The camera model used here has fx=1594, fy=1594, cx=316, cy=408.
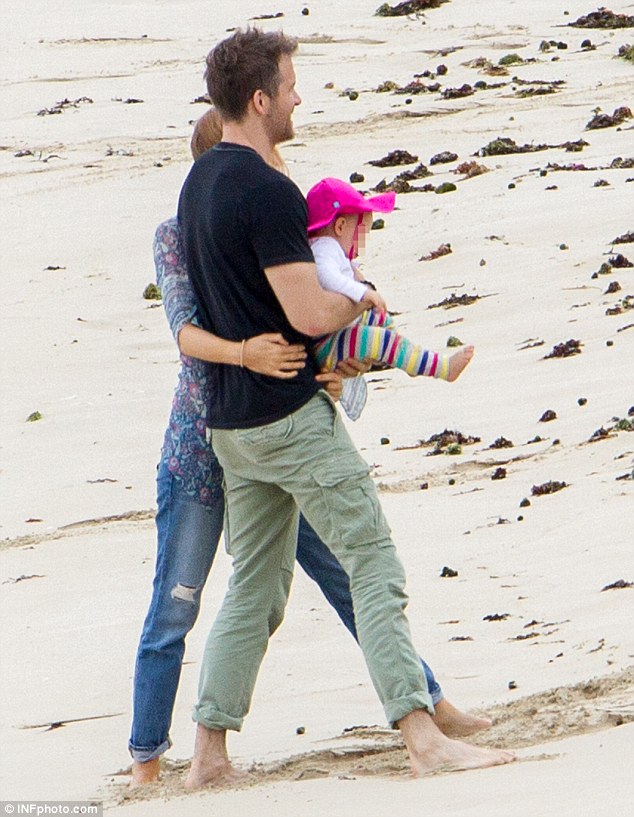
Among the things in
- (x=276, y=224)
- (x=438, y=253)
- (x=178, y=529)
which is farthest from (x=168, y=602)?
(x=438, y=253)

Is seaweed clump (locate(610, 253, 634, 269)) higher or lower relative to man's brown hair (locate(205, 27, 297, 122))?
lower

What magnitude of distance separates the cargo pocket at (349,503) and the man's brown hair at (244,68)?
99 centimetres

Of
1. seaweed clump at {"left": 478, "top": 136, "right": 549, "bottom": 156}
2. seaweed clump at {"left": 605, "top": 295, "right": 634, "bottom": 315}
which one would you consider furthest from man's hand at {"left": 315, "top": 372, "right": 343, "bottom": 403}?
seaweed clump at {"left": 478, "top": 136, "right": 549, "bottom": 156}

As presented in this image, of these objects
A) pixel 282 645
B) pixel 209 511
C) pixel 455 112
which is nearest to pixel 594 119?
pixel 455 112

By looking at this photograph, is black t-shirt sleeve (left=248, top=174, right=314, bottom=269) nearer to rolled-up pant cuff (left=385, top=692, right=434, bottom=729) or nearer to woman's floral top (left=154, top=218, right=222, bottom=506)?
woman's floral top (left=154, top=218, right=222, bottom=506)

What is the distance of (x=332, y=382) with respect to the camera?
4438mm

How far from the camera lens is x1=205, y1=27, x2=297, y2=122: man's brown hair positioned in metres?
4.25

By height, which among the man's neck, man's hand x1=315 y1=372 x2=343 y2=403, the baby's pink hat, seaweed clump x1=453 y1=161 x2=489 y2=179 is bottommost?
seaweed clump x1=453 y1=161 x2=489 y2=179

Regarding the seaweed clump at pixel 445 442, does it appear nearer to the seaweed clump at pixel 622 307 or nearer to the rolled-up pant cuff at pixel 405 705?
the seaweed clump at pixel 622 307

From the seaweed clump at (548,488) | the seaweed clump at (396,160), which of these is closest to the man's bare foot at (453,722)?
the seaweed clump at (548,488)

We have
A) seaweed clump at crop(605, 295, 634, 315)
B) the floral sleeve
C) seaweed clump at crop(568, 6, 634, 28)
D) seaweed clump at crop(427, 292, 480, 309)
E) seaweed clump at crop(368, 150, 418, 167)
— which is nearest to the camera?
the floral sleeve

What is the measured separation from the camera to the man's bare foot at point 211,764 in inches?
182

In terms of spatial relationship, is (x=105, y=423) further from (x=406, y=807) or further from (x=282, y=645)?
(x=406, y=807)

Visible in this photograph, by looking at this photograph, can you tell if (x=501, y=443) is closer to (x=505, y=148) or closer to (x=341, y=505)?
(x=341, y=505)
